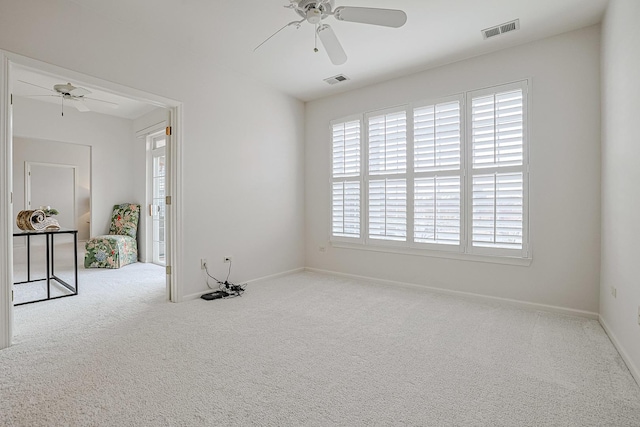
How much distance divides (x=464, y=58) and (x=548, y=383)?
3.24 meters

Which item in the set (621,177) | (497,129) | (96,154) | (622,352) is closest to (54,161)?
(96,154)

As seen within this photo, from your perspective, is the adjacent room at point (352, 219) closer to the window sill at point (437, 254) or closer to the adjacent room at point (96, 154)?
the window sill at point (437, 254)

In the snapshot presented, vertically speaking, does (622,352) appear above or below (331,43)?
below

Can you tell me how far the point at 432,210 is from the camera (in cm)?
379

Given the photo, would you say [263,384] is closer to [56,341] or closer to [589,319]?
[56,341]

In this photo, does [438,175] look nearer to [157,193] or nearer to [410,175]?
[410,175]

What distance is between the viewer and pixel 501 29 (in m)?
2.97

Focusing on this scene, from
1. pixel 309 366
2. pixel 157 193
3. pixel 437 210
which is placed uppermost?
pixel 157 193

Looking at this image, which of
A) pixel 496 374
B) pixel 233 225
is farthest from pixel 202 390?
pixel 233 225

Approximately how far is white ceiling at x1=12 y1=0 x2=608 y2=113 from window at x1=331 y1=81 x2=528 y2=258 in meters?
0.56

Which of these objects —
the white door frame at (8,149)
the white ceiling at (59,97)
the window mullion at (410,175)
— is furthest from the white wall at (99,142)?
the window mullion at (410,175)

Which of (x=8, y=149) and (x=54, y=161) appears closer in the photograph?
(x=8, y=149)

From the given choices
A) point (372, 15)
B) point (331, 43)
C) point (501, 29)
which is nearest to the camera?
point (372, 15)

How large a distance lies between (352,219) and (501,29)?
2713 millimetres
